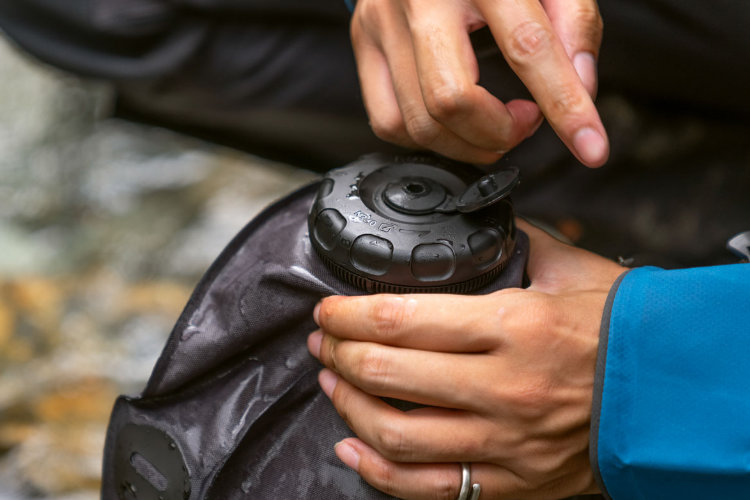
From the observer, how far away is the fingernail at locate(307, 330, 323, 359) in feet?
1.75

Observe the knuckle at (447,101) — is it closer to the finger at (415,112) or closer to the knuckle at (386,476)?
the finger at (415,112)

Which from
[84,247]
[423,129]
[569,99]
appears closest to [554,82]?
[569,99]

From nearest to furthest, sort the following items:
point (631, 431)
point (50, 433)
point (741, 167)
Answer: point (631, 431) < point (741, 167) < point (50, 433)

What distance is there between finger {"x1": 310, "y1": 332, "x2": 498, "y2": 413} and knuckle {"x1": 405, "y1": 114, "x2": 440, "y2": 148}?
7.2 inches

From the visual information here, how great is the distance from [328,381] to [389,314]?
3.4 inches

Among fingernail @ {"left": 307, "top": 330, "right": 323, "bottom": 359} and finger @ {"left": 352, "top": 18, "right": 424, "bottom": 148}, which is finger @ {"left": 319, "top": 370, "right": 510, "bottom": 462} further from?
finger @ {"left": 352, "top": 18, "right": 424, "bottom": 148}

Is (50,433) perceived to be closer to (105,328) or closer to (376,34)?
(105,328)

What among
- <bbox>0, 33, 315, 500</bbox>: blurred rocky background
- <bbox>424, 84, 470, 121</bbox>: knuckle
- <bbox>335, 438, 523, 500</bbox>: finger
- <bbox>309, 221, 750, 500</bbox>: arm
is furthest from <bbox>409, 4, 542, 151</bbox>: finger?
<bbox>0, 33, 315, 500</bbox>: blurred rocky background

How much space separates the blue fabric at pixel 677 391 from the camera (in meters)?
0.48

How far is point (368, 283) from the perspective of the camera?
1.66ft

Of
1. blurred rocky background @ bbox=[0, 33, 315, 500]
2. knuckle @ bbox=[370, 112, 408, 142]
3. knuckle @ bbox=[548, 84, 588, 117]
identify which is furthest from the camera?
blurred rocky background @ bbox=[0, 33, 315, 500]

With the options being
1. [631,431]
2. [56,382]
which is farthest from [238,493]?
[56,382]

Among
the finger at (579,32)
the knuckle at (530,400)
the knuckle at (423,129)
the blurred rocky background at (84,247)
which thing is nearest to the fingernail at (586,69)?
the finger at (579,32)

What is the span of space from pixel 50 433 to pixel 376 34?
2.13ft
